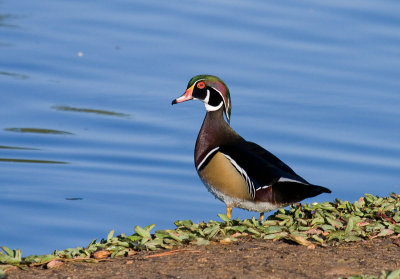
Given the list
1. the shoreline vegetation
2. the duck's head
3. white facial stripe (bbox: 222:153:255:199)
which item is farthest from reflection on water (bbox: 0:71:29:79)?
the shoreline vegetation

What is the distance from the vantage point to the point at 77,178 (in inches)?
396

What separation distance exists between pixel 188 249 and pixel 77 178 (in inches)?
164

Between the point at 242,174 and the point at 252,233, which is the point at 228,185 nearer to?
the point at 242,174

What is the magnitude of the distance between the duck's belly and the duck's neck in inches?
8.7

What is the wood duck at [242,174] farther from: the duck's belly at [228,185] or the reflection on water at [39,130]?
the reflection on water at [39,130]

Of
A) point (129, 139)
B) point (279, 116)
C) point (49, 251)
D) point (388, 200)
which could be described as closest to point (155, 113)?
point (129, 139)

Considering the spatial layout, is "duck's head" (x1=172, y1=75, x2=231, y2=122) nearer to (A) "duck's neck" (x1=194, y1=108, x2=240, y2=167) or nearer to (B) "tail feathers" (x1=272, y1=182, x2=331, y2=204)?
(A) "duck's neck" (x1=194, y1=108, x2=240, y2=167)

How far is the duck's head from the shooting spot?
25.5 feet

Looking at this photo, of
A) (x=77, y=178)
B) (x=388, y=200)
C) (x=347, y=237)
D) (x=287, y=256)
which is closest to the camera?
(x=287, y=256)

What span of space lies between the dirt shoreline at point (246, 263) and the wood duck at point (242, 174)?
2.24ft

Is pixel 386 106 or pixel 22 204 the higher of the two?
pixel 386 106

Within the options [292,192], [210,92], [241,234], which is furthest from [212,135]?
[241,234]

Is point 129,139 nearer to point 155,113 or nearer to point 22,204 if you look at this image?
point 155,113

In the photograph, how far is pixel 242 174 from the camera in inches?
277
